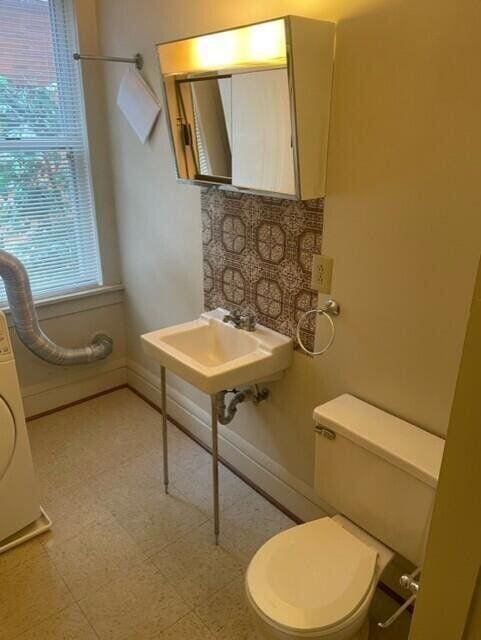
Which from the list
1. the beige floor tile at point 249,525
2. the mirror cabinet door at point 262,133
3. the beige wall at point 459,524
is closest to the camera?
the beige wall at point 459,524

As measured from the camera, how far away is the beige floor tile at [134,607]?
5.36ft

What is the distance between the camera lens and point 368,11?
131 cm

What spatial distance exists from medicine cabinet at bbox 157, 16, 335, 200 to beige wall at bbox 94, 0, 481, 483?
8 centimetres

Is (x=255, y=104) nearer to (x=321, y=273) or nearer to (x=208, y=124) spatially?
(x=208, y=124)

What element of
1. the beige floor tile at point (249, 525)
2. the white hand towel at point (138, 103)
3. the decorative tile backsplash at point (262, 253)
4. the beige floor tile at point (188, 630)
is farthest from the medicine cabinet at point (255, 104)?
the beige floor tile at point (188, 630)

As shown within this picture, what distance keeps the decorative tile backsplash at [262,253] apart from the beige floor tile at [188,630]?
1.07m

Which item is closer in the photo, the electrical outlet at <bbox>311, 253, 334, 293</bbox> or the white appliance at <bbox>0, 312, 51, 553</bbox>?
the electrical outlet at <bbox>311, 253, 334, 293</bbox>

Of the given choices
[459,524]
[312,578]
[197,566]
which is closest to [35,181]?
[197,566]

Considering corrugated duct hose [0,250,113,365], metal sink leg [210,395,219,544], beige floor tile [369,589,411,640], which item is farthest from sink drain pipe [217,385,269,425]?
corrugated duct hose [0,250,113,365]

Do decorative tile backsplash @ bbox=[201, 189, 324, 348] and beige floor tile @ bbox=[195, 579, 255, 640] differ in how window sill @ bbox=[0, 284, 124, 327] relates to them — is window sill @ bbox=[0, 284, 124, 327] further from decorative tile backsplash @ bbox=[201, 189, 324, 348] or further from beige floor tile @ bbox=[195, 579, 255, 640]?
beige floor tile @ bbox=[195, 579, 255, 640]

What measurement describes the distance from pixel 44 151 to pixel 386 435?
2.22 metres

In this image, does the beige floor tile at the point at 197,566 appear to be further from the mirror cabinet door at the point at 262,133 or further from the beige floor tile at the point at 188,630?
the mirror cabinet door at the point at 262,133

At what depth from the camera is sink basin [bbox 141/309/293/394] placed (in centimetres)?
170

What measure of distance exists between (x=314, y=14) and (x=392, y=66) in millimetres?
342
